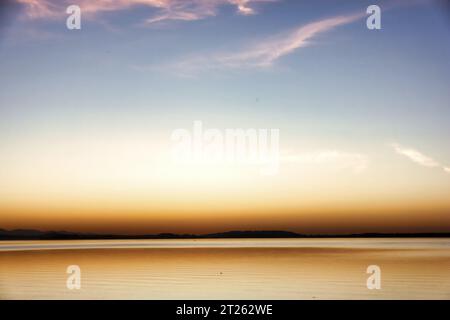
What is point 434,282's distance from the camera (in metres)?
8.62

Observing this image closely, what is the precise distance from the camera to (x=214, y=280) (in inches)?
340

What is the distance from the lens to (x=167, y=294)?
745 cm

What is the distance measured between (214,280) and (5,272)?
324cm

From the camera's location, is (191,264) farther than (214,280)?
Yes
